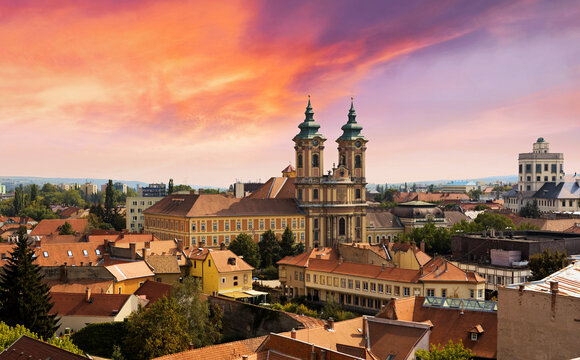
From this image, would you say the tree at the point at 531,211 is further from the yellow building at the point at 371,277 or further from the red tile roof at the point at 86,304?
the red tile roof at the point at 86,304

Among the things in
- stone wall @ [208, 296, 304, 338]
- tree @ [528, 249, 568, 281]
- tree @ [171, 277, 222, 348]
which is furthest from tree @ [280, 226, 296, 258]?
tree @ [171, 277, 222, 348]

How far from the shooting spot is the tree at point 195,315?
144 ft

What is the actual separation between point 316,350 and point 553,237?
195 feet

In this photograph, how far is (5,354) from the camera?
29922mm

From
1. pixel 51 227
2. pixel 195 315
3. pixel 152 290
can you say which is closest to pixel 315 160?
pixel 51 227

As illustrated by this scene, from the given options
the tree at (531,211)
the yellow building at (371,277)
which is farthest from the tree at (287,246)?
the tree at (531,211)

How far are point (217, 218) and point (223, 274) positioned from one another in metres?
29.2

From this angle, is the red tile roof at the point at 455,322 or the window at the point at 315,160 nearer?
the red tile roof at the point at 455,322

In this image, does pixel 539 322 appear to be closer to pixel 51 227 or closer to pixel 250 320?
pixel 250 320

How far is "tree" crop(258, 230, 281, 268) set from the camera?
82819mm

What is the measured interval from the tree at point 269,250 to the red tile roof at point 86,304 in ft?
118

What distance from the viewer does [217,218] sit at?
298 ft

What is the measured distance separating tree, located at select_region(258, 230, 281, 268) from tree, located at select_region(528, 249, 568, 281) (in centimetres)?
3502

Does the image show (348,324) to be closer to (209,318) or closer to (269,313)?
(269,313)
